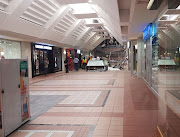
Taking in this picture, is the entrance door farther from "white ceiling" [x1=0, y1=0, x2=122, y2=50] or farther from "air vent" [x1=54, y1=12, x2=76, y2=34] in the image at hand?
"air vent" [x1=54, y1=12, x2=76, y2=34]

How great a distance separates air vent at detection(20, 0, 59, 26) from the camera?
1014 centimetres

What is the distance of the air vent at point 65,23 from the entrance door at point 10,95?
10451 millimetres

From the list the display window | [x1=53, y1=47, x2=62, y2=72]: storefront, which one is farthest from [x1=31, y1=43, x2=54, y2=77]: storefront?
the display window

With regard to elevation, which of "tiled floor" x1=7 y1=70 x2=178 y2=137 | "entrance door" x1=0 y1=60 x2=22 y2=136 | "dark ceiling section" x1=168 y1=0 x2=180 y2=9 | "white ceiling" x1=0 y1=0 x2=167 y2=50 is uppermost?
"white ceiling" x1=0 y1=0 x2=167 y2=50

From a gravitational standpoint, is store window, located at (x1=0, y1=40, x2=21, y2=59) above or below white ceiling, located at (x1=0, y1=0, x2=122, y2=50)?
below

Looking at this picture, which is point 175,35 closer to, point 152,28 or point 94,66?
point 152,28

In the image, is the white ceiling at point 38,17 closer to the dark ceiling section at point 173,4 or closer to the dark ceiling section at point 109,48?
the dark ceiling section at point 173,4

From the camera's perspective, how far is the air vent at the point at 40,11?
399 inches

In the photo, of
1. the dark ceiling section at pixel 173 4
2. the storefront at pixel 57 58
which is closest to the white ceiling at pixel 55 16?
the dark ceiling section at pixel 173 4

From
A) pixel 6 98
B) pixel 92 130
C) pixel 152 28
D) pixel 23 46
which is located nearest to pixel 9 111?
pixel 6 98

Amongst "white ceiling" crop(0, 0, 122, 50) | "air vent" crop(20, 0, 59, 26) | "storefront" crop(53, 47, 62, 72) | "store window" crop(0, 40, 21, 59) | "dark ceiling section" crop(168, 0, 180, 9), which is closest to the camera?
"dark ceiling section" crop(168, 0, 180, 9)

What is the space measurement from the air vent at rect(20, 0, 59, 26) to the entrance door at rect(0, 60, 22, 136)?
661 centimetres

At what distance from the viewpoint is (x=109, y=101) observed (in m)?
6.45

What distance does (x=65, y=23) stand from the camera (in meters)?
15.0
